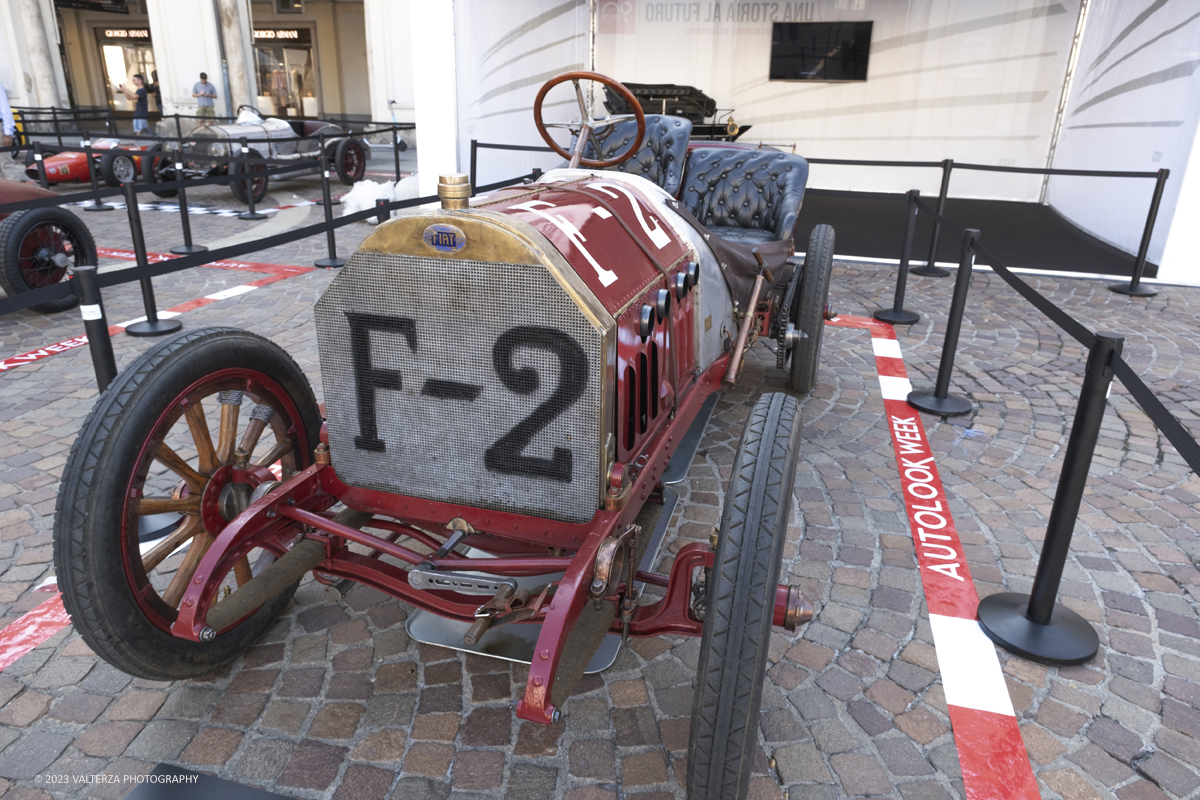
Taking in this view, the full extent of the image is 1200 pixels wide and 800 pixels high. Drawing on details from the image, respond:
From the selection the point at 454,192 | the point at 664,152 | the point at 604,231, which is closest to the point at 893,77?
the point at 664,152

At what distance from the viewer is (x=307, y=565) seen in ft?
6.70

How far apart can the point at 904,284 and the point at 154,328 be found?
5.39m

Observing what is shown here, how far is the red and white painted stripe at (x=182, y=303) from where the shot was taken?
476 centimetres

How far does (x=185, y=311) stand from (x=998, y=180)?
1217 centimetres

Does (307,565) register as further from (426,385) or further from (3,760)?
(3,760)

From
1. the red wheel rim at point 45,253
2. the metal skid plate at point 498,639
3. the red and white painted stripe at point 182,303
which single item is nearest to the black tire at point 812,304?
the metal skid plate at point 498,639

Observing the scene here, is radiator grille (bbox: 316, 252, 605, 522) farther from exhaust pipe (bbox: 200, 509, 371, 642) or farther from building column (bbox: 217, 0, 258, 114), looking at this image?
building column (bbox: 217, 0, 258, 114)

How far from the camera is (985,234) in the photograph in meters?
9.29

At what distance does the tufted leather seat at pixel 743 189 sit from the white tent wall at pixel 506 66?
3.94 metres

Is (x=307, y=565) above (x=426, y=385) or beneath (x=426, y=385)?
beneath

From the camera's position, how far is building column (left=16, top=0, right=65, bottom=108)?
61.5ft

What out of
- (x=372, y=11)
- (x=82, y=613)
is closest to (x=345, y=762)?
(x=82, y=613)

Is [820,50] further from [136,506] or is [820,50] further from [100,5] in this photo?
[100,5]

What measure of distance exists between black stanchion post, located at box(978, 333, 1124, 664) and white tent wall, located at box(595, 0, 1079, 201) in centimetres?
1166
